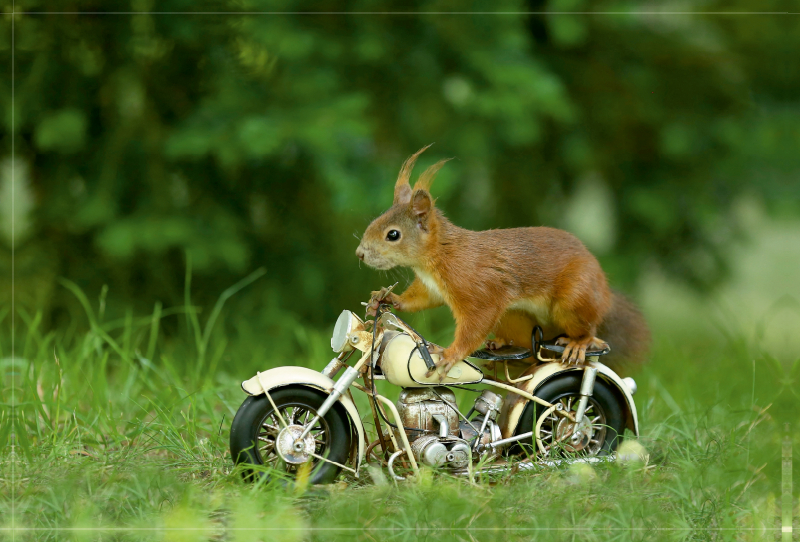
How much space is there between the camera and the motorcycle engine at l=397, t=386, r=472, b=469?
2.83 meters

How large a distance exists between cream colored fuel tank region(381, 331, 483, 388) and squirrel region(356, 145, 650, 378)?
0.05 metres

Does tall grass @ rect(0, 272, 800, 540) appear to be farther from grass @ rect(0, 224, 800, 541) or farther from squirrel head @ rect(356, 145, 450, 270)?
squirrel head @ rect(356, 145, 450, 270)

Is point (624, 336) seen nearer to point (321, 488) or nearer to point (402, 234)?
point (402, 234)

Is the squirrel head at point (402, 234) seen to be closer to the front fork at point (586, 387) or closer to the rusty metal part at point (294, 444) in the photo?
the rusty metal part at point (294, 444)

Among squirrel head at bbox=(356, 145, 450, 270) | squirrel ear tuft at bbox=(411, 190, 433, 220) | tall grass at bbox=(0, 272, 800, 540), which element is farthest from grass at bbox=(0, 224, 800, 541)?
squirrel ear tuft at bbox=(411, 190, 433, 220)

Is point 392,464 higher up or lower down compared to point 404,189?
lower down

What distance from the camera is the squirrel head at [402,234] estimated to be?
2.85 meters

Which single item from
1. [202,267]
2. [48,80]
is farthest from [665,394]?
[48,80]

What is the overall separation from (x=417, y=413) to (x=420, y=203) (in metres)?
0.79

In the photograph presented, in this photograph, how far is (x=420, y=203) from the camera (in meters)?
2.87

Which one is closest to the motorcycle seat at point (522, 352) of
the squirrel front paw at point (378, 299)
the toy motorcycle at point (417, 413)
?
the toy motorcycle at point (417, 413)

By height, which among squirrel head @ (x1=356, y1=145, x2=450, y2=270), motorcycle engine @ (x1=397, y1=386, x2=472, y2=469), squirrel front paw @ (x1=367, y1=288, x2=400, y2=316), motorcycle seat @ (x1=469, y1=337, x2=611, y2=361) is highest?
squirrel head @ (x1=356, y1=145, x2=450, y2=270)

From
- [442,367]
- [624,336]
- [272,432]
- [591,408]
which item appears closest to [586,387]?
[591,408]

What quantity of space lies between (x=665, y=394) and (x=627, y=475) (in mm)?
1414
